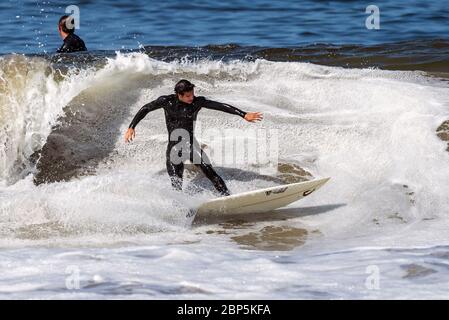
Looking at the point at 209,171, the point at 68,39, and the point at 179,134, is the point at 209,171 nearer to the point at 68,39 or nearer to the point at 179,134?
the point at 179,134

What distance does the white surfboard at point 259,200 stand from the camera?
9.82m

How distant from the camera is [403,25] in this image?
20.9m

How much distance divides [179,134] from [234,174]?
5.83 ft

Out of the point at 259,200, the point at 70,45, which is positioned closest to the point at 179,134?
the point at 259,200

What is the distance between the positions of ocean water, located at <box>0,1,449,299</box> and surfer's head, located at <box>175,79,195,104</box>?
0.98 meters

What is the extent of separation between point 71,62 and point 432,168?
Answer: 645cm

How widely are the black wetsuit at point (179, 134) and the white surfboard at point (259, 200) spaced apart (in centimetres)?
34

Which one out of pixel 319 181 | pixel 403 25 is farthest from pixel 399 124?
pixel 403 25

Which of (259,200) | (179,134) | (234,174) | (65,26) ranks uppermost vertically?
(65,26)

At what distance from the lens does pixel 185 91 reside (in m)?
9.90
